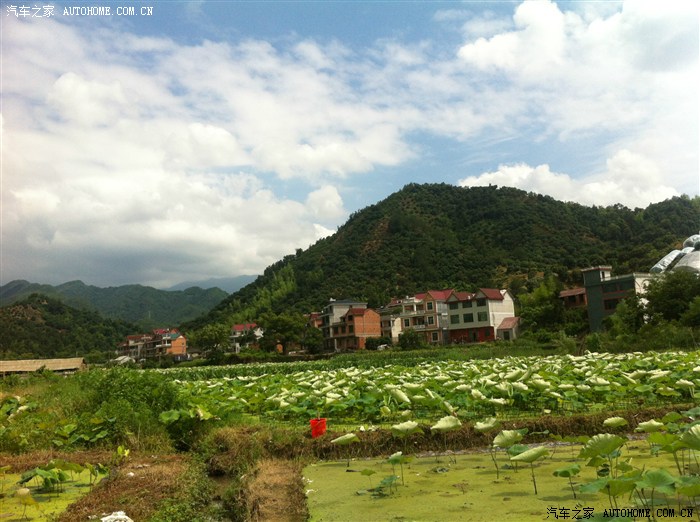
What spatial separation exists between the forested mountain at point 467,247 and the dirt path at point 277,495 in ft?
193

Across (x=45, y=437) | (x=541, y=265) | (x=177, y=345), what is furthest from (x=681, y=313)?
(x=177, y=345)

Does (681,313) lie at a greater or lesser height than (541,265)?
lesser

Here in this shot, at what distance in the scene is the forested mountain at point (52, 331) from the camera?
2638 inches

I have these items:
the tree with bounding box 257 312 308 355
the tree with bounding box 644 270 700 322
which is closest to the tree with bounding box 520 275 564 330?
the tree with bounding box 644 270 700 322

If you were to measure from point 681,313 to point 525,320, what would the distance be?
1862 cm

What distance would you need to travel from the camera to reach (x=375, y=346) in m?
53.2

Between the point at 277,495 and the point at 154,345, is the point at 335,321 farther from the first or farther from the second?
the point at 277,495

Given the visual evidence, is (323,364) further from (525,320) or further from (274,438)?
(274,438)

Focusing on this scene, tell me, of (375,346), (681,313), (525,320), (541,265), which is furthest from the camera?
(541,265)

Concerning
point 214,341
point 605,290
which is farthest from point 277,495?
point 214,341

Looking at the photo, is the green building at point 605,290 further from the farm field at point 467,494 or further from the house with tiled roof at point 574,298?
the farm field at point 467,494

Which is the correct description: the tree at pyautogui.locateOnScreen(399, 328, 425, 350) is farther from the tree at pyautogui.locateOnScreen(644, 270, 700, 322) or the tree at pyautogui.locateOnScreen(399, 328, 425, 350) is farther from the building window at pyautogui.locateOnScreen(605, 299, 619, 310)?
the tree at pyautogui.locateOnScreen(644, 270, 700, 322)

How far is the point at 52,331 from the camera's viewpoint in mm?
73500

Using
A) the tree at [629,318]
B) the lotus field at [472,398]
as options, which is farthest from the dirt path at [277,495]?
the tree at [629,318]
